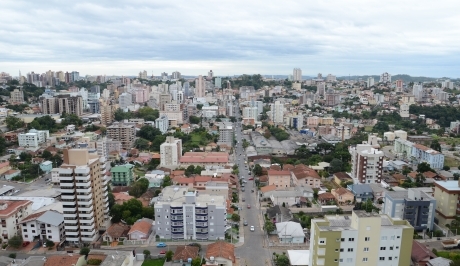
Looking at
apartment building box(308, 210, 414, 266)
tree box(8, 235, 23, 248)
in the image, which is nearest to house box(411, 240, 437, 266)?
apartment building box(308, 210, 414, 266)

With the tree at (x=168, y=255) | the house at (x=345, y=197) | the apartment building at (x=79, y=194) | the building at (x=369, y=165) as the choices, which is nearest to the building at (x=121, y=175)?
the apartment building at (x=79, y=194)

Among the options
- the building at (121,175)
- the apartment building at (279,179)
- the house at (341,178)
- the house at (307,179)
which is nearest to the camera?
the apartment building at (279,179)

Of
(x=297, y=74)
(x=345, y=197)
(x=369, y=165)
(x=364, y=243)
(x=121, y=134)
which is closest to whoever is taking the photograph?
(x=364, y=243)

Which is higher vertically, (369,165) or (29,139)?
(369,165)

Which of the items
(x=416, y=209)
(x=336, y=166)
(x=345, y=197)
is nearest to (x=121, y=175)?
(x=345, y=197)

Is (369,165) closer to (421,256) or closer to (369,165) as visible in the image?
(369,165)

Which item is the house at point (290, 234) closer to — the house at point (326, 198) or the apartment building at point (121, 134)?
the house at point (326, 198)

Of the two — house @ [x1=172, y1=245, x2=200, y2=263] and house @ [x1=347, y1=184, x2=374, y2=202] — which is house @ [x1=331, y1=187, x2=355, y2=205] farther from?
house @ [x1=172, y1=245, x2=200, y2=263]
